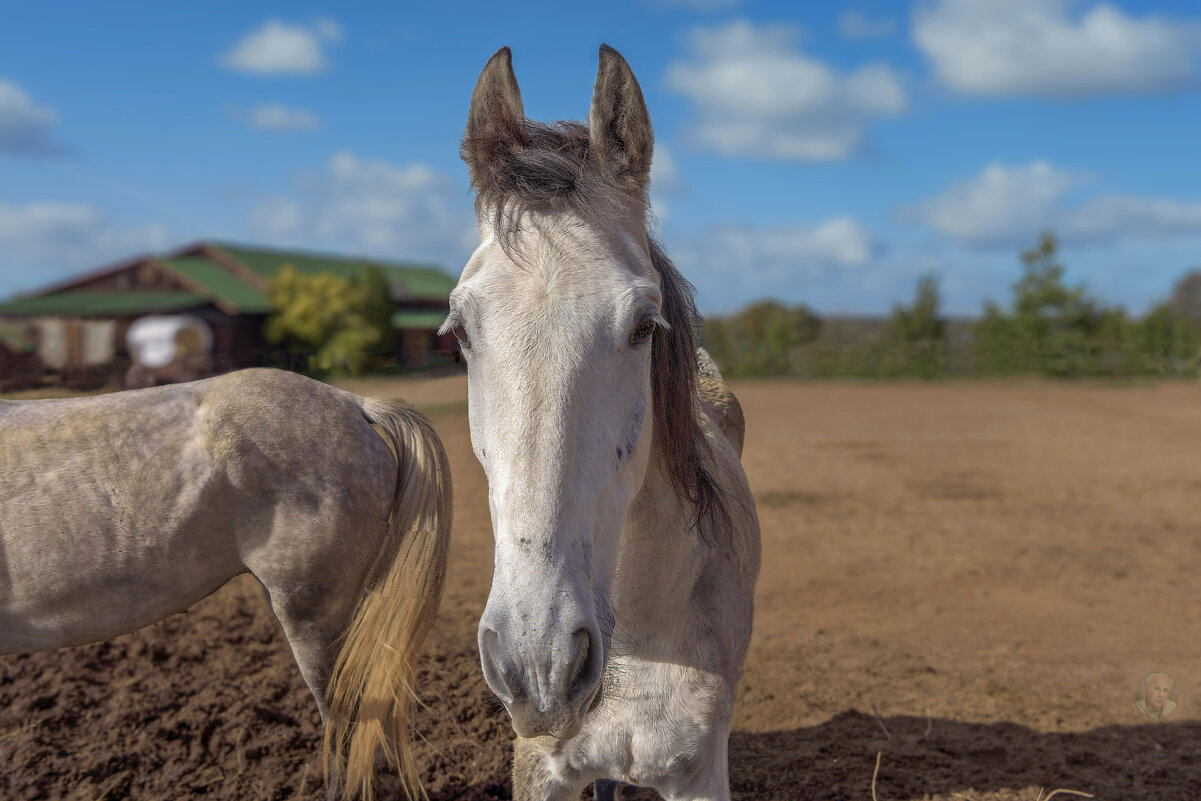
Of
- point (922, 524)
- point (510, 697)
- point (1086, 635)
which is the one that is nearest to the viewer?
point (510, 697)

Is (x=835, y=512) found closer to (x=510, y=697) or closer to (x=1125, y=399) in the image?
(x=510, y=697)

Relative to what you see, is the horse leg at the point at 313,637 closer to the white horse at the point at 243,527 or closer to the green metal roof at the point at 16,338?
the white horse at the point at 243,527

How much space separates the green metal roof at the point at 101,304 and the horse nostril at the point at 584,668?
99.2 feet

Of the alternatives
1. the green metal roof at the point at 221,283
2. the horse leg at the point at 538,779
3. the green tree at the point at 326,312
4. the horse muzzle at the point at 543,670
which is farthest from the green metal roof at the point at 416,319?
the horse muzzle at the point at 543,670

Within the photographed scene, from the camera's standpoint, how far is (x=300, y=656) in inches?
123

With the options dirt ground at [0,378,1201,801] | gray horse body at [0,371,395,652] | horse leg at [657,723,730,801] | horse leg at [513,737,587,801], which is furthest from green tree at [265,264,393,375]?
horse leg at [657,723,730,801]

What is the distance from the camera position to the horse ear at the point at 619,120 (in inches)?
65.5

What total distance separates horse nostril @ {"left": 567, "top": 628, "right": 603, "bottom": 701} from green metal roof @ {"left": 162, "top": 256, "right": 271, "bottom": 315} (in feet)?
100

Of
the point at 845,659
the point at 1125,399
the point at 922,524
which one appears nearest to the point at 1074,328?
the point at 1125,399

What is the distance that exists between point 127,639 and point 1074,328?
100 feet

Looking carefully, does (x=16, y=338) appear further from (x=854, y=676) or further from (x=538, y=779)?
(x=538, y=779)

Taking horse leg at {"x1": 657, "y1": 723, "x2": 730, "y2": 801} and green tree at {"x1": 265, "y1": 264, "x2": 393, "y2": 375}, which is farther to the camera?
green tree at {"x1": 265, "y1": 264, "x2": 393, "y2": 375}

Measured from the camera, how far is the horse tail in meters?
3.01

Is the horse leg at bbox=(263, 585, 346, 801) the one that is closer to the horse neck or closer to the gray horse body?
the gray horse body
